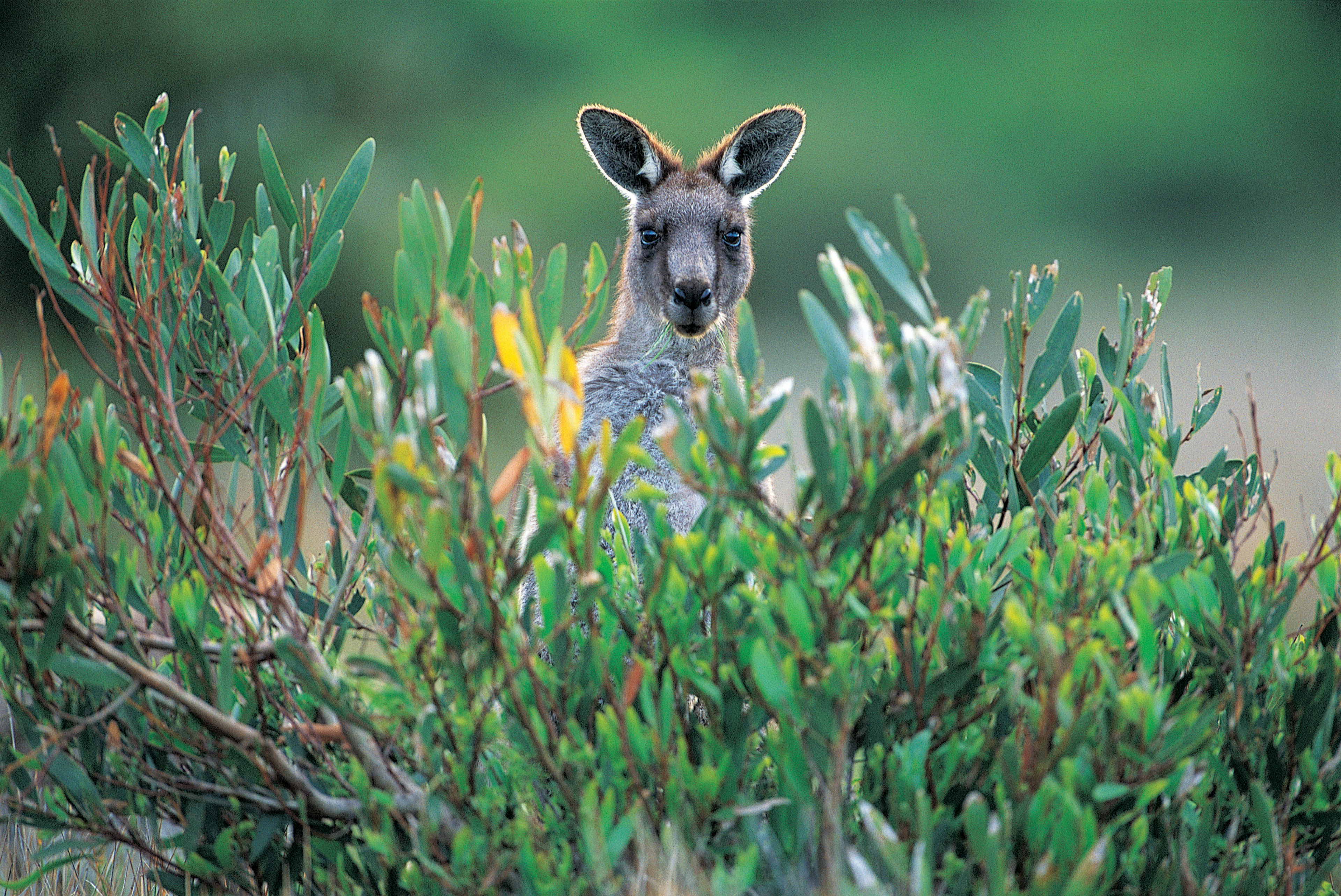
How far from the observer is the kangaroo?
11.3 feet

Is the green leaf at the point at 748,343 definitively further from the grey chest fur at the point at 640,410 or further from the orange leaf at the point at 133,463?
the grey chest fur at the point at 640,410

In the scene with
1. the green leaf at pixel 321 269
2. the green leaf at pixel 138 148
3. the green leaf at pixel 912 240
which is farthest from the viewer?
the green leaf at pixel 138 148

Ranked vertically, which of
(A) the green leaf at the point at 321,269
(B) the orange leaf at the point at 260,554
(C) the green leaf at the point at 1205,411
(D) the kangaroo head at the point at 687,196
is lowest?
(B) the orange leaf at the point at 260,554

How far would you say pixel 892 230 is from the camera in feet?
32.7

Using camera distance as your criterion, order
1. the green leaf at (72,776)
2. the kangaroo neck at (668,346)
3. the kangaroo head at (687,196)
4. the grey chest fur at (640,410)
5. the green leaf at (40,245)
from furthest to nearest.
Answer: the kangaroo head at (687,196)
the kangaroo neck at (668,346)
the grey chest fur at (640,410)
the green leaf at (40,245)
the green leaf at (72,776)

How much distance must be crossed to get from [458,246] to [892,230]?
8.44m

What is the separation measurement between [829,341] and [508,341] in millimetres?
436

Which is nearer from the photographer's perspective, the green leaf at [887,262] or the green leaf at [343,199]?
the green leaf at [887,262]

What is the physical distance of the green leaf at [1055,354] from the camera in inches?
86.7

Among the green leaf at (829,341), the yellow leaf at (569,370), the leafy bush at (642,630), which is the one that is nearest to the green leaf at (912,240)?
the leafy bush at (642,630)

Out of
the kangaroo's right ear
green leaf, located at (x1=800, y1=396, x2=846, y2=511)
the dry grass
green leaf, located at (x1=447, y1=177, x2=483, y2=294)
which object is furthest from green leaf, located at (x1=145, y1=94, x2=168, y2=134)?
the kangaroo's right ear

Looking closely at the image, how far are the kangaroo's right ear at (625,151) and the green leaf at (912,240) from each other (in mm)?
2502

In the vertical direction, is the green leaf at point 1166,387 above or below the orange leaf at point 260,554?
above

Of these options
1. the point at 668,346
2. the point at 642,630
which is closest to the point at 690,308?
the point at 668,346
